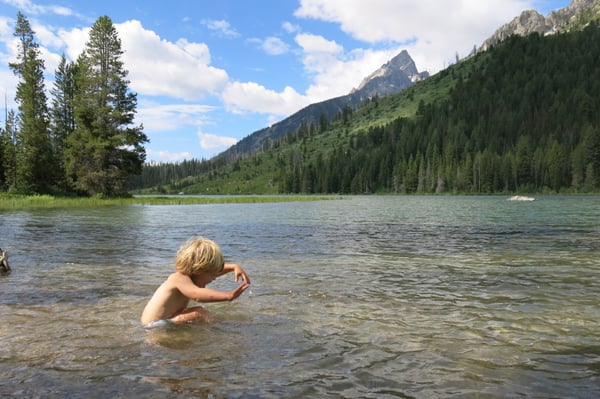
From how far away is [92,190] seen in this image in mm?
61781

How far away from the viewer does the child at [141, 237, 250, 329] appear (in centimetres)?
704

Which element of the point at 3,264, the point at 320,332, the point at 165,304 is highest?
the point at 165,304

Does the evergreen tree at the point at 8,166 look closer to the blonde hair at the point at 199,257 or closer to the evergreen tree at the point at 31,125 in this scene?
the evergreen tree at the point at 31,125

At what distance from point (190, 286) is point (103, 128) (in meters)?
63.1

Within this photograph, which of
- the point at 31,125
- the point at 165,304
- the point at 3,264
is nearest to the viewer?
the point at 165,304

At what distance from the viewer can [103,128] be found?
6256cm

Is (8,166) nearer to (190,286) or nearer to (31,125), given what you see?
(31,125)

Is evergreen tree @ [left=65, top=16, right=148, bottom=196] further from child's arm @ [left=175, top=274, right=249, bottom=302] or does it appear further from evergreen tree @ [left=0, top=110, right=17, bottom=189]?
child's arm @ [left=175, top=274, right=249, bottom=302]

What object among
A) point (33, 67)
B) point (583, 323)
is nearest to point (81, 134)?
point (33, 67)

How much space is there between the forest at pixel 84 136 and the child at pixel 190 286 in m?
58.5

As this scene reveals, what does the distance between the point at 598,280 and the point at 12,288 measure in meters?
16.1

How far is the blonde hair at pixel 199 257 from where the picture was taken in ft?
23.1

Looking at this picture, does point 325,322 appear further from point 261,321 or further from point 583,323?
point 583,323

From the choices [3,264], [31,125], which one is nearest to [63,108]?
[31,125]
